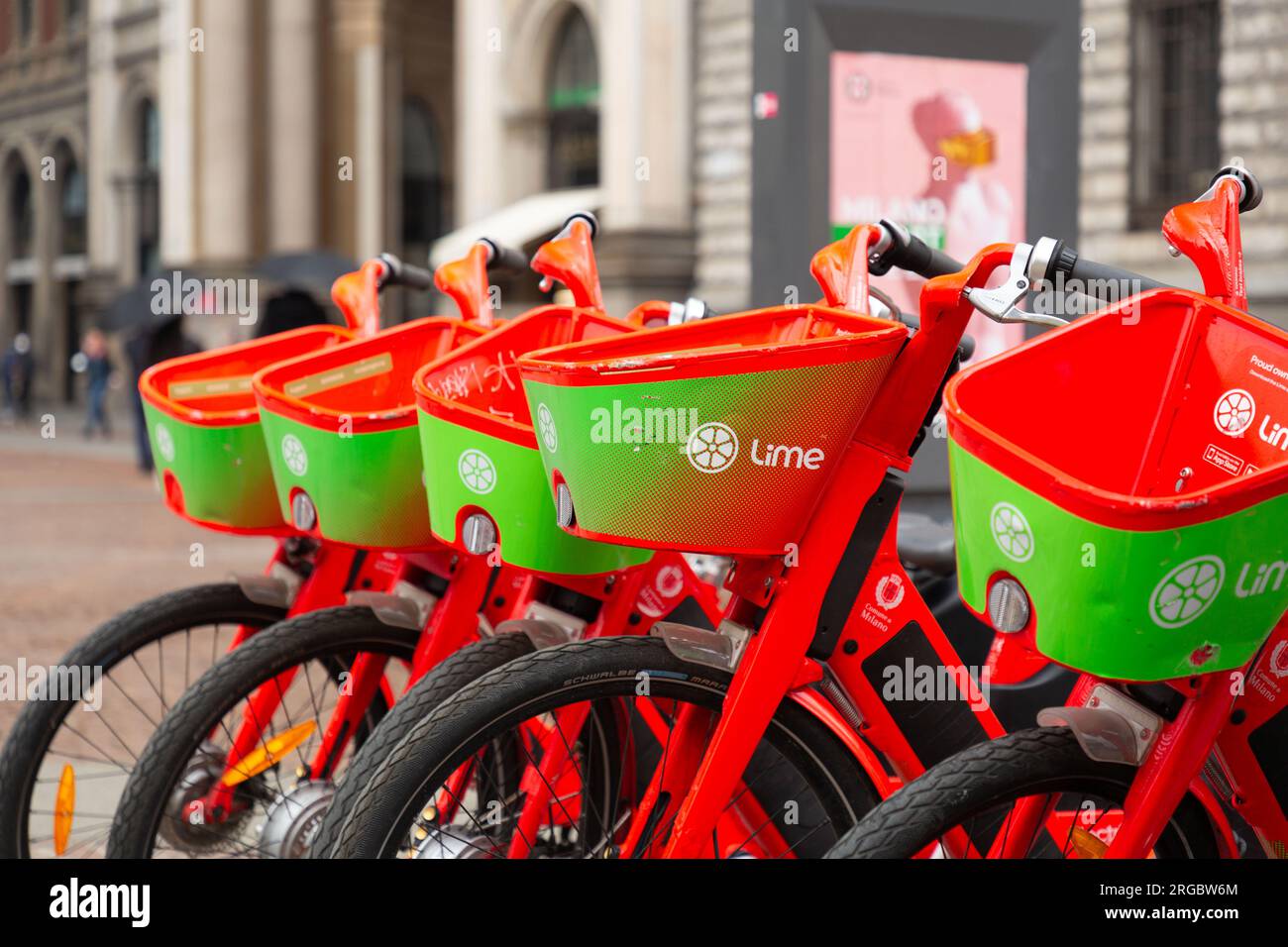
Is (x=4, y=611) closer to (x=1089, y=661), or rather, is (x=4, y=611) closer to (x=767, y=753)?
(x=767, y=753)

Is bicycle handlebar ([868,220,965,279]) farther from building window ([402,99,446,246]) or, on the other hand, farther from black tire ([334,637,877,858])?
building window ([402,99,446,246])

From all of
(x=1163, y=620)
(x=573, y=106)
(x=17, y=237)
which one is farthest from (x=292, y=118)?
(x=1163, y=620)

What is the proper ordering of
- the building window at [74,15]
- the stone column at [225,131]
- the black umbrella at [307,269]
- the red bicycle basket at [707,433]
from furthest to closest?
the building window at [74,15], the stone column at [225,131], the black umbrella at [307,269], the red bicycle basket at [707,433]

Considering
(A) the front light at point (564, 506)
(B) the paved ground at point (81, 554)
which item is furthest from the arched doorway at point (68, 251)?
(A) the front light at point (564, 506)

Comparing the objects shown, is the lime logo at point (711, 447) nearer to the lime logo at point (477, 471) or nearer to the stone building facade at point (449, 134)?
the lime logo at point (477, 471)

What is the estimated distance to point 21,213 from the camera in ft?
123

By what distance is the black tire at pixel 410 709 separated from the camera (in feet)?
7.25

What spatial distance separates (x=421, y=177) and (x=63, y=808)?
28.3 metres

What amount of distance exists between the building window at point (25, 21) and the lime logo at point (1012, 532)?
38.3m

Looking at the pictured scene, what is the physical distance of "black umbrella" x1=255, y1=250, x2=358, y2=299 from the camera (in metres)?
16.4

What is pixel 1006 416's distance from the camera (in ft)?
6.88

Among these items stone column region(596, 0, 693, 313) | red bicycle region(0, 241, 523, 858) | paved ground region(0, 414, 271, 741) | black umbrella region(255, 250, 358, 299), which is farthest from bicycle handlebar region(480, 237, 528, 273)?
stone column region(596, 0, 693, 313)

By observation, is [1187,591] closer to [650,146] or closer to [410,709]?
[410,709]
